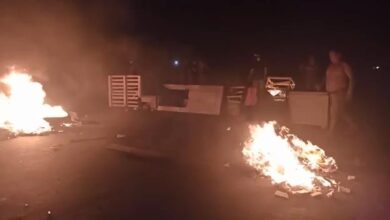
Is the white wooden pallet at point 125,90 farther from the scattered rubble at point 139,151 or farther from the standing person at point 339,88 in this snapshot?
the standing person at point 339,88

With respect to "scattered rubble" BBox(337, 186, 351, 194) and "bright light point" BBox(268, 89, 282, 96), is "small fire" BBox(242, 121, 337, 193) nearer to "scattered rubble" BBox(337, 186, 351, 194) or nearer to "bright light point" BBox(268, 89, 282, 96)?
"scattered rubble" BBox(337, 186, 351, 194)

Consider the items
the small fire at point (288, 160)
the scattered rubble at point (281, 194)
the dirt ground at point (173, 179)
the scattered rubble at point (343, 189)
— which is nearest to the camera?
the dirt ground at point (173, 179)

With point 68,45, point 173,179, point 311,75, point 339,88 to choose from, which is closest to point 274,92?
point 311,75

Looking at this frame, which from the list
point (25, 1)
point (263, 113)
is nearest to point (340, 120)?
point (263, 113)

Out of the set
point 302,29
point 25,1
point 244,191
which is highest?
point 25,1

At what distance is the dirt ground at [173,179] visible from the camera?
5984 mm

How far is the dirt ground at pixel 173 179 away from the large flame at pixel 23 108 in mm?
2277

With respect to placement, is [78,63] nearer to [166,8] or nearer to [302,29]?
[166,8]

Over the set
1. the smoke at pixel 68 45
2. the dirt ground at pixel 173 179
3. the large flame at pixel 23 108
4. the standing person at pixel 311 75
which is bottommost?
the dirt ground at pixel 173 179

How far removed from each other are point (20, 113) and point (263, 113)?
1046 cm

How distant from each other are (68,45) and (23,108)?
764 cm

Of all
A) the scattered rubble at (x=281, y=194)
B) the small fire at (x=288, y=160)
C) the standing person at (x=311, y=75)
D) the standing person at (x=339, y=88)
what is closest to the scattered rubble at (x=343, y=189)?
the small fire at (x=288, y=160)

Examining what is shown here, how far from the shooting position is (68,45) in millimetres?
23312

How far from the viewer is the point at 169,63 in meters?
23.1
